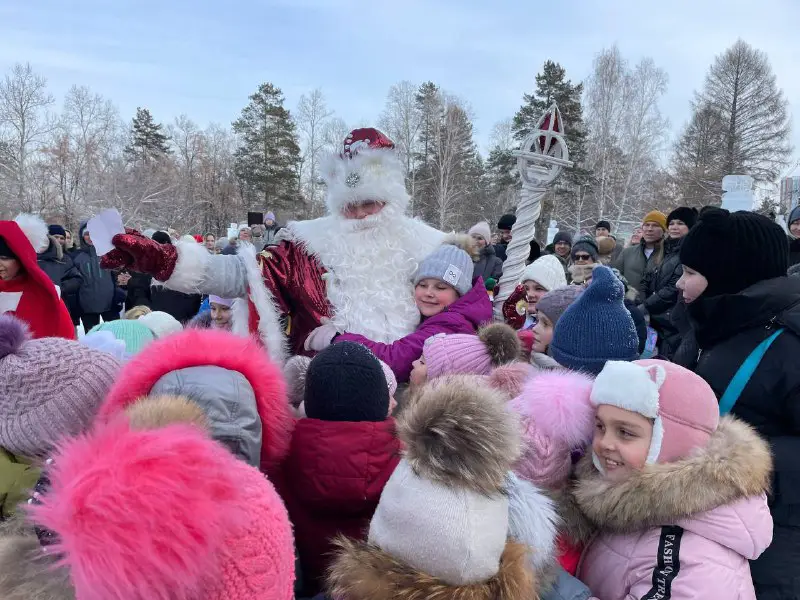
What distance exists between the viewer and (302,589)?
148 centimetres

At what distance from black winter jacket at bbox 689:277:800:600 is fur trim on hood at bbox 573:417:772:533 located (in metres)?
0.29

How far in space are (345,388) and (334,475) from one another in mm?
220

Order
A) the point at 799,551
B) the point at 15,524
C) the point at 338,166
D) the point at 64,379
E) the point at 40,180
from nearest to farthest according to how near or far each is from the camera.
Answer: the point at 15,524, the point at 64,379, the point at 799,551, the point at 338,166, the point at 40,180

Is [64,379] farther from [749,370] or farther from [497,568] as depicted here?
[749,370]

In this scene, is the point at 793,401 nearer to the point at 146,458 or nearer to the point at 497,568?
the point at 497,568

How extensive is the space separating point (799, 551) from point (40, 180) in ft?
95.7

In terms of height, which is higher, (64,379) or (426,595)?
(64,379)

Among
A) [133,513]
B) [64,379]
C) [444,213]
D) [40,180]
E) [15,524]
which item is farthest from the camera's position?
[444,213]

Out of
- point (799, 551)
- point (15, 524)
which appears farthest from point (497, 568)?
point (799, 551)

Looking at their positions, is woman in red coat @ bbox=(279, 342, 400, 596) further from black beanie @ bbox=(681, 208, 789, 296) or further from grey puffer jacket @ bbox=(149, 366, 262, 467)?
black beanie @ bbox=(681, 208, 789, 296)

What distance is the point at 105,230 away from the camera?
1.97 metres

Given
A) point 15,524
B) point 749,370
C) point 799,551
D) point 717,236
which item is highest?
point 717,236

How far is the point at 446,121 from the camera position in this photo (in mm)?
31922

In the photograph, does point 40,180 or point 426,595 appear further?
point 40,180
